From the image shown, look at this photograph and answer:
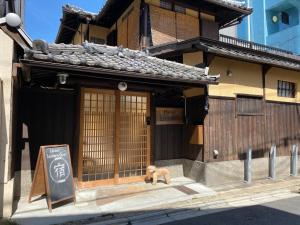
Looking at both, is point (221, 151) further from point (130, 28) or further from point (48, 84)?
point (130, 28)

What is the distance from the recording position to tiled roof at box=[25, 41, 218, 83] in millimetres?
6211

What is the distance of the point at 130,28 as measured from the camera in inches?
499

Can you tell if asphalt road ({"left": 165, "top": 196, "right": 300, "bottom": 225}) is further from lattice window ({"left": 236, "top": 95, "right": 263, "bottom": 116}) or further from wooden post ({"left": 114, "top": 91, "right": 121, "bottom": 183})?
lattice window ({"left": 236, "top": 95, "right": 263, "bottom": 116})

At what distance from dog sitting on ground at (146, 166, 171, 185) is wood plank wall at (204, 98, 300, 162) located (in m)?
1.42

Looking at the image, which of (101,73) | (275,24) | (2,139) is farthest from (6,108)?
(275,24)

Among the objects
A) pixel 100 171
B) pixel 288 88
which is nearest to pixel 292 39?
pixel 288 88

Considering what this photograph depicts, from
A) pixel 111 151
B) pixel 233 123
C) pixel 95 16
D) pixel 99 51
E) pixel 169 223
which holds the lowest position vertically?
pixel 169 223

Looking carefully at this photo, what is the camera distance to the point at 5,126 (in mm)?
6059

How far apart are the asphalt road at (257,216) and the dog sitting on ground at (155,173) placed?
7.97ft

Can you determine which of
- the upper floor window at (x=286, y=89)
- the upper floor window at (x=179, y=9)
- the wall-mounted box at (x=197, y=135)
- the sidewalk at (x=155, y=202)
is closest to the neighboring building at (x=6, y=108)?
the sidewalk at (x=155, y=202)

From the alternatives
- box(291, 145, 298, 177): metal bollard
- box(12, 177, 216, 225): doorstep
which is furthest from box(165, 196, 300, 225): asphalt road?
box(291, 145, 298, 177): metal bollard

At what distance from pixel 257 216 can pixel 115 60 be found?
5352mm

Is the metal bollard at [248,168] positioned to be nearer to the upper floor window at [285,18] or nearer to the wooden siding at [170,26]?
the wooden siding at [170,26]

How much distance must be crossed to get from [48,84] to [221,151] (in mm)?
5936
